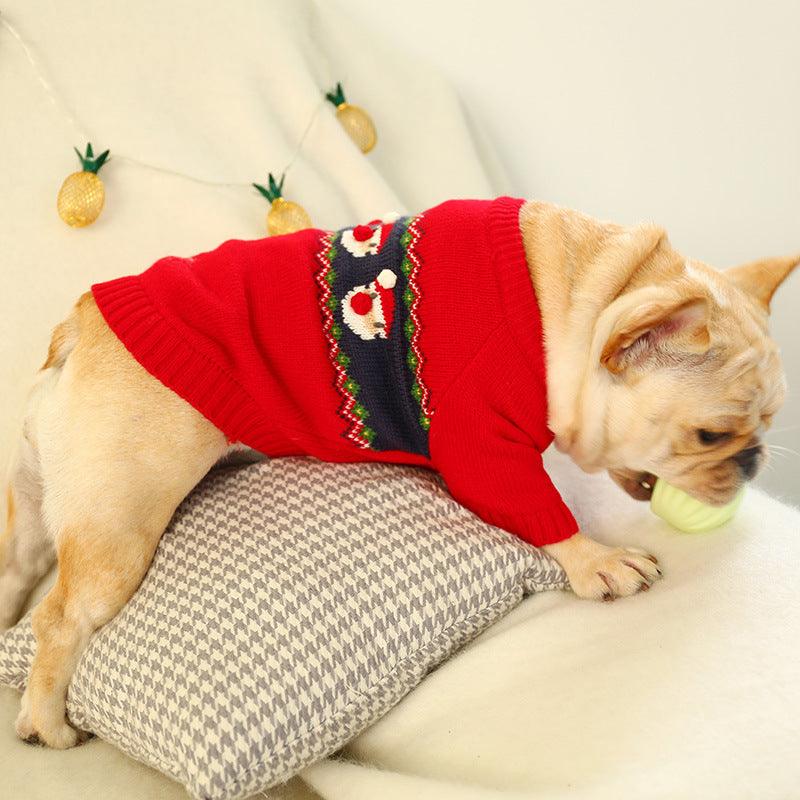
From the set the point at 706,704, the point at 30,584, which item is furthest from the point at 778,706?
the point at 30,584

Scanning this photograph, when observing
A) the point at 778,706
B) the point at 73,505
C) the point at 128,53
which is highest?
the point at 128,53

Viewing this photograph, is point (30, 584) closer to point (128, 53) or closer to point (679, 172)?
point (128, 53)

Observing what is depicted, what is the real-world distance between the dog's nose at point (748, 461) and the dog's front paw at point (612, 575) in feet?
0.57

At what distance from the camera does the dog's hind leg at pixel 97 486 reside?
1.15 meters

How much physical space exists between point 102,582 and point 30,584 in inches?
11.5

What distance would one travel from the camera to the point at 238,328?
1227 mm

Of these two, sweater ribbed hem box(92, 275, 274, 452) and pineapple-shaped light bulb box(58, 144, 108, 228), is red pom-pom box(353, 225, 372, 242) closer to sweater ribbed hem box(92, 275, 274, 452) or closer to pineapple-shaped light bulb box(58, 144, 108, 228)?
sweater ribbed hem box(92, 275, 274, 452)

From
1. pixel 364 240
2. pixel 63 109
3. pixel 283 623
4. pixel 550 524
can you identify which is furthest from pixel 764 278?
pixel 63 109

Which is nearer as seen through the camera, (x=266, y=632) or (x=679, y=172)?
(x=266, y=632)

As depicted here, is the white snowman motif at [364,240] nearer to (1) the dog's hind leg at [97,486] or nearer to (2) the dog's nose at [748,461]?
(1) the dog's hind leg at [97,486]

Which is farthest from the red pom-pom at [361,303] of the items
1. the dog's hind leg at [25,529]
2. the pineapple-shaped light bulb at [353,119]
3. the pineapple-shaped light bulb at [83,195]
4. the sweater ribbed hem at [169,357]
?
the pineapple-shaped light bulb at [353,119]

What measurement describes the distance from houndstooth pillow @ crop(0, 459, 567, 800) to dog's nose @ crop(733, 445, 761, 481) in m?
0.28

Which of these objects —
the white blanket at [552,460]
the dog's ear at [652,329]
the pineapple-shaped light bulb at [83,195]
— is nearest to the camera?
the white blanket at [552,460]

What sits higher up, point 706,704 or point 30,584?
point 30,584
